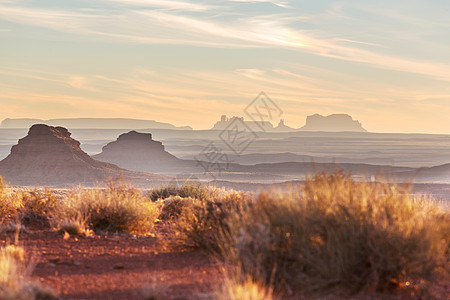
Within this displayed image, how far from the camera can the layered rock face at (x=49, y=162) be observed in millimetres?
80688

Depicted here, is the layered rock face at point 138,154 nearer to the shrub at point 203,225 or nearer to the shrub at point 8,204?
the shrub at point 8,204

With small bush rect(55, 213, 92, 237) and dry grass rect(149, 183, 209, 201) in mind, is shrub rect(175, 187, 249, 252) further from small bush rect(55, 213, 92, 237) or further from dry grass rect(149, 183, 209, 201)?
dry grass rect(149, 183, 209, 201)

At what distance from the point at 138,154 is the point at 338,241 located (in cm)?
12046

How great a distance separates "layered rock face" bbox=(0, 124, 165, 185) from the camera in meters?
80.7

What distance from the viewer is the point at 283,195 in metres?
8.74

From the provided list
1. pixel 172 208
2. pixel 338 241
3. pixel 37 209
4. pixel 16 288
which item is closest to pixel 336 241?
pixel 338 241

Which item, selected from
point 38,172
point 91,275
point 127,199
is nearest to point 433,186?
point 38,172

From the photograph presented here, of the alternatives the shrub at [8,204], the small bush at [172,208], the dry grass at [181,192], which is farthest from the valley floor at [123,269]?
the dry grass at [181,192]

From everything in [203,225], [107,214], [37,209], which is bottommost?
[37,209]

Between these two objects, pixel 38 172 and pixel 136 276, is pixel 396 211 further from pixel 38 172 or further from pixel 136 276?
pixel 38 172

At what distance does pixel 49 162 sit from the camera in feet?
273

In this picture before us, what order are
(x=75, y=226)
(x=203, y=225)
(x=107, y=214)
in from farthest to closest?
(x=107, y=214) < (x=75, y=226) < (x=203, y=225)

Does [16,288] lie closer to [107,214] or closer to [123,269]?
[123,269]

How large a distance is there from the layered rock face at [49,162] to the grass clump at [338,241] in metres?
73.2
